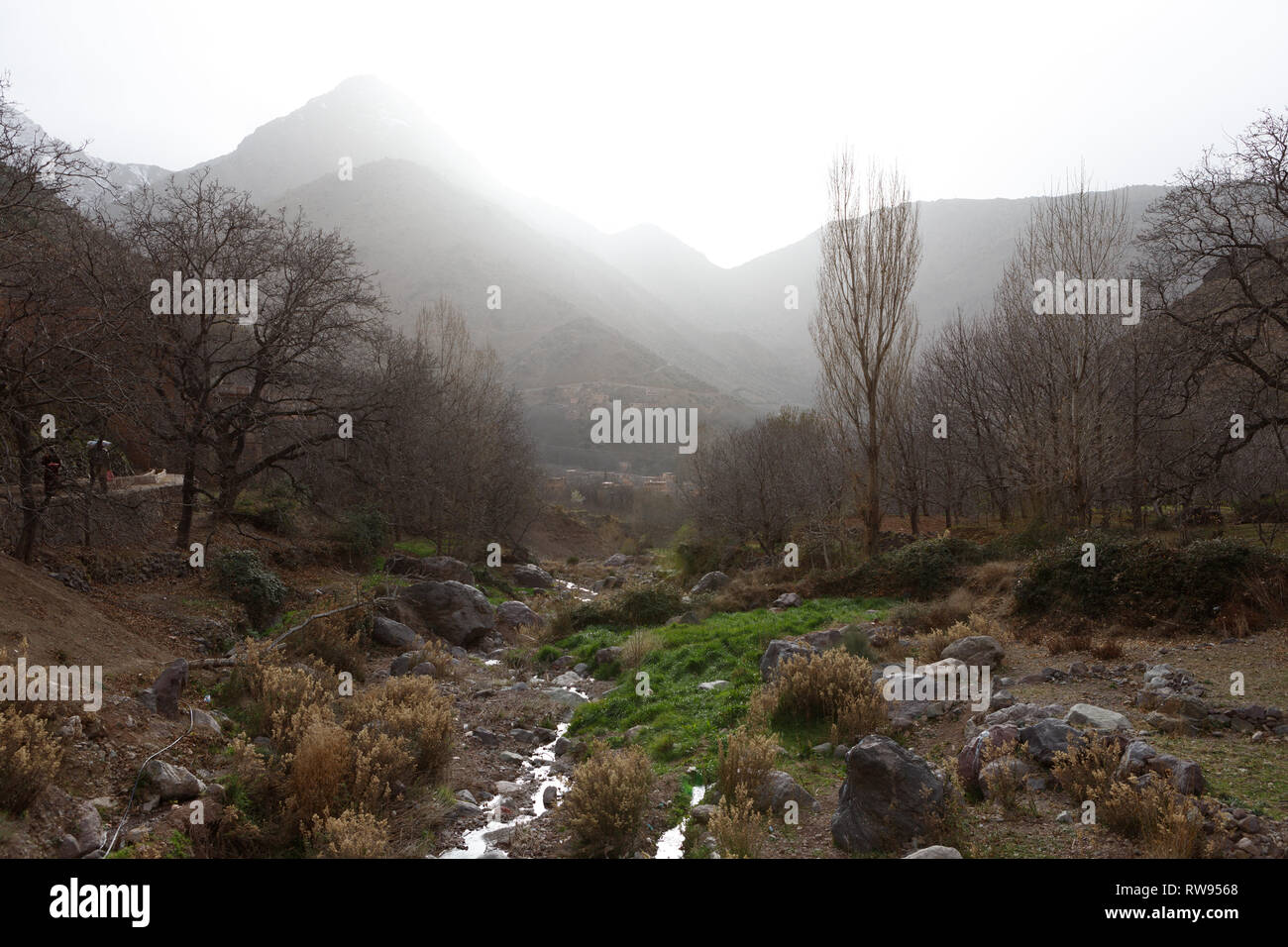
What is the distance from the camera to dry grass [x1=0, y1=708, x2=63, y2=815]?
528cm

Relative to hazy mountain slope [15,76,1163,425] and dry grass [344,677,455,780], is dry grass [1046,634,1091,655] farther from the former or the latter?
hazy mountain slope [15,76,1163,425]

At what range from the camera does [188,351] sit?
13.7 metres

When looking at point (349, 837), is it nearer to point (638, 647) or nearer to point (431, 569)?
point (638, 647)

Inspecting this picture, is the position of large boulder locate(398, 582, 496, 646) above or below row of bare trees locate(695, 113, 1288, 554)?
below

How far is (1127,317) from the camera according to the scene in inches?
855

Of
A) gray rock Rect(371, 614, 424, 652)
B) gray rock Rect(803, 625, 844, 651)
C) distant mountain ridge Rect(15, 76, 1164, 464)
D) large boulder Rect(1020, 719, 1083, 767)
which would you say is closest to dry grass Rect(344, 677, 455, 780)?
gray rock Rect(371, 614, 424, 652)

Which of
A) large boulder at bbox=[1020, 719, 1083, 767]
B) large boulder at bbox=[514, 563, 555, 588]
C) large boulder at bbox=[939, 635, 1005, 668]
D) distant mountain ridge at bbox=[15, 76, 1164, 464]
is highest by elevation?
distant mountain ridge at bbox=[15, 76, 1164, 464]

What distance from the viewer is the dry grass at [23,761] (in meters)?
5.28

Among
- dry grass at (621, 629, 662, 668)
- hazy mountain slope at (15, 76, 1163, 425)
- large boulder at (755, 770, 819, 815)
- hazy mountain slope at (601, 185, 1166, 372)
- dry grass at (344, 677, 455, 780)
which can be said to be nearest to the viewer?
large boulder at (755, 770, 819, 815)

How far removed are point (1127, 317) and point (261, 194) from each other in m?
204

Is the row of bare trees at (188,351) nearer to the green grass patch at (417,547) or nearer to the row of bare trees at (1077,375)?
the green grass patch at (417,547)

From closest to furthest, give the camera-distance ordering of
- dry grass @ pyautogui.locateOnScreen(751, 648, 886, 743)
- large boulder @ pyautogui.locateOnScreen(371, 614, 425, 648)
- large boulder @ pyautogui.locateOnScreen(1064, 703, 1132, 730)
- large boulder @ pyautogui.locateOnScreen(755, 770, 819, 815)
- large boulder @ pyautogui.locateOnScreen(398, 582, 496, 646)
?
large boulder @ pyautogui.locateOnScreen(755, 770, 819, 815) → large boulder @ pyautogui.locateOnScreen(1064, 703, 1132, 730) → dry grass @ pyautogui.locateOnScreen(751, 648, 886, 743) → large boulder @ pyautogui.locateOnScreen(371, 614, 425, 648) → large boulder @ pyautogui.locateOnScreen(398, 582, 496, 646)

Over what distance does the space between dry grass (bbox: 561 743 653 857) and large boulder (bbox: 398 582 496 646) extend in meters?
10.4

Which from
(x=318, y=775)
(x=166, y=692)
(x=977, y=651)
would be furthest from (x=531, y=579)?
(x=318, y=775)
